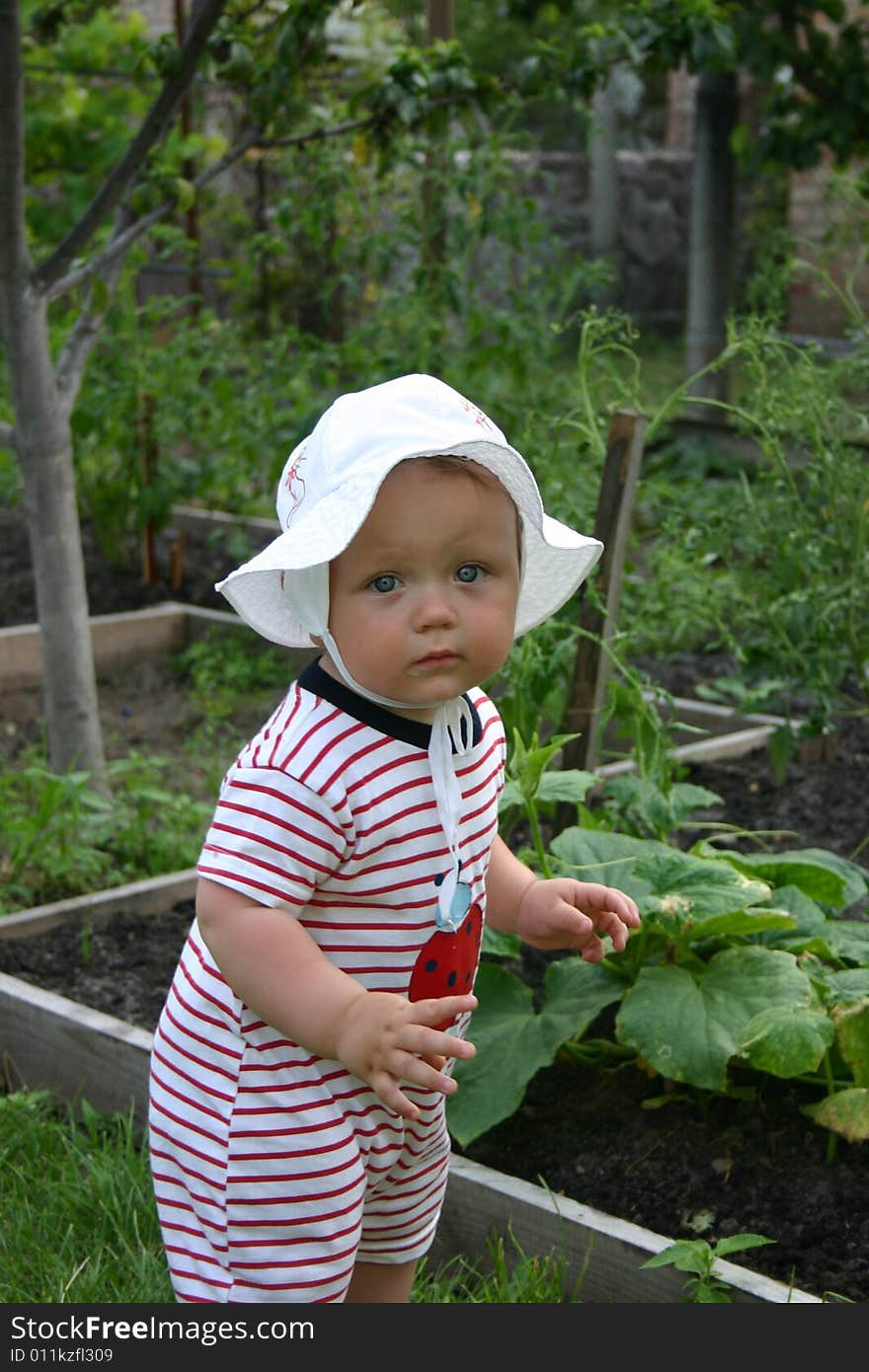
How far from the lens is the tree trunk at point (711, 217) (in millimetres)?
7832

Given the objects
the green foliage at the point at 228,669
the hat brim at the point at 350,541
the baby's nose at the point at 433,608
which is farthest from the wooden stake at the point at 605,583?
the green foliage at the point at 228,669

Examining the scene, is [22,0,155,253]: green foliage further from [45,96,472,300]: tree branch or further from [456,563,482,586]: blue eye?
[456,563,482,586]: blue eye

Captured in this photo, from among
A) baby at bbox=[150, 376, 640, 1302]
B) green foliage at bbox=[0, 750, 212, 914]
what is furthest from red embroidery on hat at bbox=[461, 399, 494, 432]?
green foliage at bbox=[0, 750, 212, 914]

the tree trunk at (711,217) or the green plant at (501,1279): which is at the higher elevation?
the tree trunk at (711,217)

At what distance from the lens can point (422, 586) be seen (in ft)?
5.04

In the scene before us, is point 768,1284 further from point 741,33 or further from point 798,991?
point 741,33

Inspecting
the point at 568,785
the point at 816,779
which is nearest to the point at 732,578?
the point at 816,779

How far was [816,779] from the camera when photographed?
3.96 metres

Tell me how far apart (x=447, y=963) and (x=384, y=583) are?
1.32 feet

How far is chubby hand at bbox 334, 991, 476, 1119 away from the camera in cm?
136

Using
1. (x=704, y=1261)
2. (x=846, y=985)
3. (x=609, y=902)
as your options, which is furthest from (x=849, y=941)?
(x=609, y=902)

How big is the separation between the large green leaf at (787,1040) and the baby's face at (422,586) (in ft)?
2.50

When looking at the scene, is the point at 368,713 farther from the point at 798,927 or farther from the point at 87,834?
the point at 87,834

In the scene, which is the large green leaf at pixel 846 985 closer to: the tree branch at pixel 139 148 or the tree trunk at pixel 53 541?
the tree trunk at pixel 53 541
